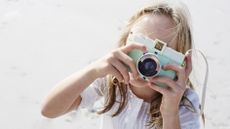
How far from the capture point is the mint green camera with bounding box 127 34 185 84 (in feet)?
3.35

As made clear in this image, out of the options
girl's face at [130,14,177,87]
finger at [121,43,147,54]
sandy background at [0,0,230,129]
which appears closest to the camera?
finger at [121,43,147,54]

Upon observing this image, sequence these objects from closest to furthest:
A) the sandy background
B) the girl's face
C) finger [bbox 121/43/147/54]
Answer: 1. finger [bbox 121/43/147/54]
2. the girl's face
3. the sandy background

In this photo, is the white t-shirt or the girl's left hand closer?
the girl's left hand

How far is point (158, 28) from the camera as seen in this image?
1.13 meters

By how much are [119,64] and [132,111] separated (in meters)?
0.18

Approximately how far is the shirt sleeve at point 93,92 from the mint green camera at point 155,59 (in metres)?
0.21

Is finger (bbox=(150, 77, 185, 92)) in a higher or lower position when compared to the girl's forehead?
lower

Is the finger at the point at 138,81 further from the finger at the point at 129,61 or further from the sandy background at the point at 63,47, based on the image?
the sandy background at the point at 63,47

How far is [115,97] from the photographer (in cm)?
122

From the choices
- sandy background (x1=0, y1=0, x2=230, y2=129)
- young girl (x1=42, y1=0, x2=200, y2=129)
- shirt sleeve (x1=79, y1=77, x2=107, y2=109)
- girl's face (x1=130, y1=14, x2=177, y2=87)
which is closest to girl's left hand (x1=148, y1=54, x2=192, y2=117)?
young girl (x1=42, y1=0, x2=200, y2=129)

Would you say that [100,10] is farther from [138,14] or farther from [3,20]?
[138,14]

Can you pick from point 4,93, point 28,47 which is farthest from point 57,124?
point 28,47

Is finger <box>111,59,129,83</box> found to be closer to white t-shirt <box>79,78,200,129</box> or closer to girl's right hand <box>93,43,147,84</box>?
girl's right hand <box>93,43,147,84</box>

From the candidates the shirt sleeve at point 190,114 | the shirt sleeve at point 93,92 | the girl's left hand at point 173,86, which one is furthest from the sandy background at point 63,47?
the girl's left hand at point 173,86
